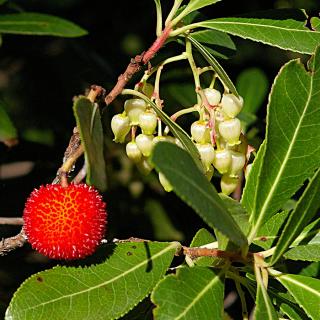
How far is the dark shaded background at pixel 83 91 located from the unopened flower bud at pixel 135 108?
0.56 metres

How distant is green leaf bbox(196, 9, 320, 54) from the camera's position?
1475 millimetres

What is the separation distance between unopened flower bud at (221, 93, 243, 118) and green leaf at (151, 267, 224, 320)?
0.30 m

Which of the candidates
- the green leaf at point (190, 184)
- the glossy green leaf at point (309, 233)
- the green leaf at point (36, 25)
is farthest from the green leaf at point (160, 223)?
the green leaf at point (190, 184)

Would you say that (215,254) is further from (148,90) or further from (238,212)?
(148,90)

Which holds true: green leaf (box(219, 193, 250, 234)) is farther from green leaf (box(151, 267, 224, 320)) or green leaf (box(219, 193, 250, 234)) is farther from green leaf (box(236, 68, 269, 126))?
green leaf (box(236, 68, 269, 126))

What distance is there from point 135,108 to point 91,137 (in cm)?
25

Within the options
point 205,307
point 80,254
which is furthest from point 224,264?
point 80,254

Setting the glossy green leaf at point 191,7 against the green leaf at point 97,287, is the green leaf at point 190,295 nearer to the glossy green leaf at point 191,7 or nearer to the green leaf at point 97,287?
the green leaf at point 97,287

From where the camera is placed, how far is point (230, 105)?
141 cm

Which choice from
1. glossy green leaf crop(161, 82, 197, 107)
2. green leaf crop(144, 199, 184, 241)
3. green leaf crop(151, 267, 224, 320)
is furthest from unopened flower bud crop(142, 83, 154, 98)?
green leaf crop(144, 199, 184, 241)

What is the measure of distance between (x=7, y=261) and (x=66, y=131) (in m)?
0.52

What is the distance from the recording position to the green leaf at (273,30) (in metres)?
1.47

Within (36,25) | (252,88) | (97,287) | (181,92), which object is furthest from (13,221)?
(252,88)

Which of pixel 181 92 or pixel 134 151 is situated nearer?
pixel 134 151
